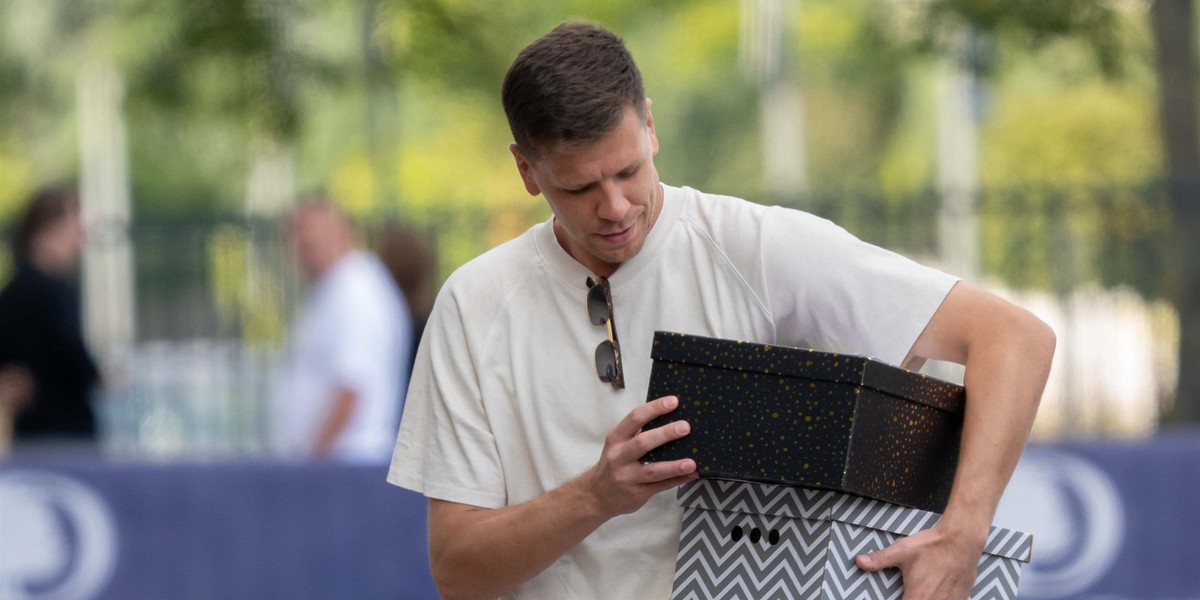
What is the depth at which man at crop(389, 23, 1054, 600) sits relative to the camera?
2543 millimetres

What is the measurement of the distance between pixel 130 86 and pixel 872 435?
33.1ft

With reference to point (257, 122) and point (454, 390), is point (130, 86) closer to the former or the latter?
point (257, 122)

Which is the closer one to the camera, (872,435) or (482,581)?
(872,435)

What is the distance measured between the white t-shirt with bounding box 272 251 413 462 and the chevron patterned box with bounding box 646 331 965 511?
4.69 m

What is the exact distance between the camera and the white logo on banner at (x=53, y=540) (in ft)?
22.8

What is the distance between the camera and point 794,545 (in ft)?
A: 8.41

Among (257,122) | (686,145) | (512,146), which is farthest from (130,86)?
(686,145)

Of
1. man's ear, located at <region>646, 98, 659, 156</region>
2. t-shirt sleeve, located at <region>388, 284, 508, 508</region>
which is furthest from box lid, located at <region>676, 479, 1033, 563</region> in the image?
man's ear, located at <region>646, 98, 659, 156</region>

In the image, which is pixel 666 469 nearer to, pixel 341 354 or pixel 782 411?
pixel 782 411

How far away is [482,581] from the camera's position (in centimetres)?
273

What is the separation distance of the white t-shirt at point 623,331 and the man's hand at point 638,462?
0.23 metres

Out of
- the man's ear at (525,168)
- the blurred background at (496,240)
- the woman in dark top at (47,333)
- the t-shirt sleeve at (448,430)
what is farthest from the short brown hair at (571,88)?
the woman in dark top at (47,333)

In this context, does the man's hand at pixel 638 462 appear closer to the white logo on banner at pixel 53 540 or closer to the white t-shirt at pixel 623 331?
the white t-shirt at pixel 623 331

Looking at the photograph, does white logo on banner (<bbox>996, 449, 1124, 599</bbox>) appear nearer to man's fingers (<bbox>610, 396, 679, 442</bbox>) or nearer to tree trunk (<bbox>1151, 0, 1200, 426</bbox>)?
tree trunk (<bbox>1151, 0, 1200, 426</bbox>)
